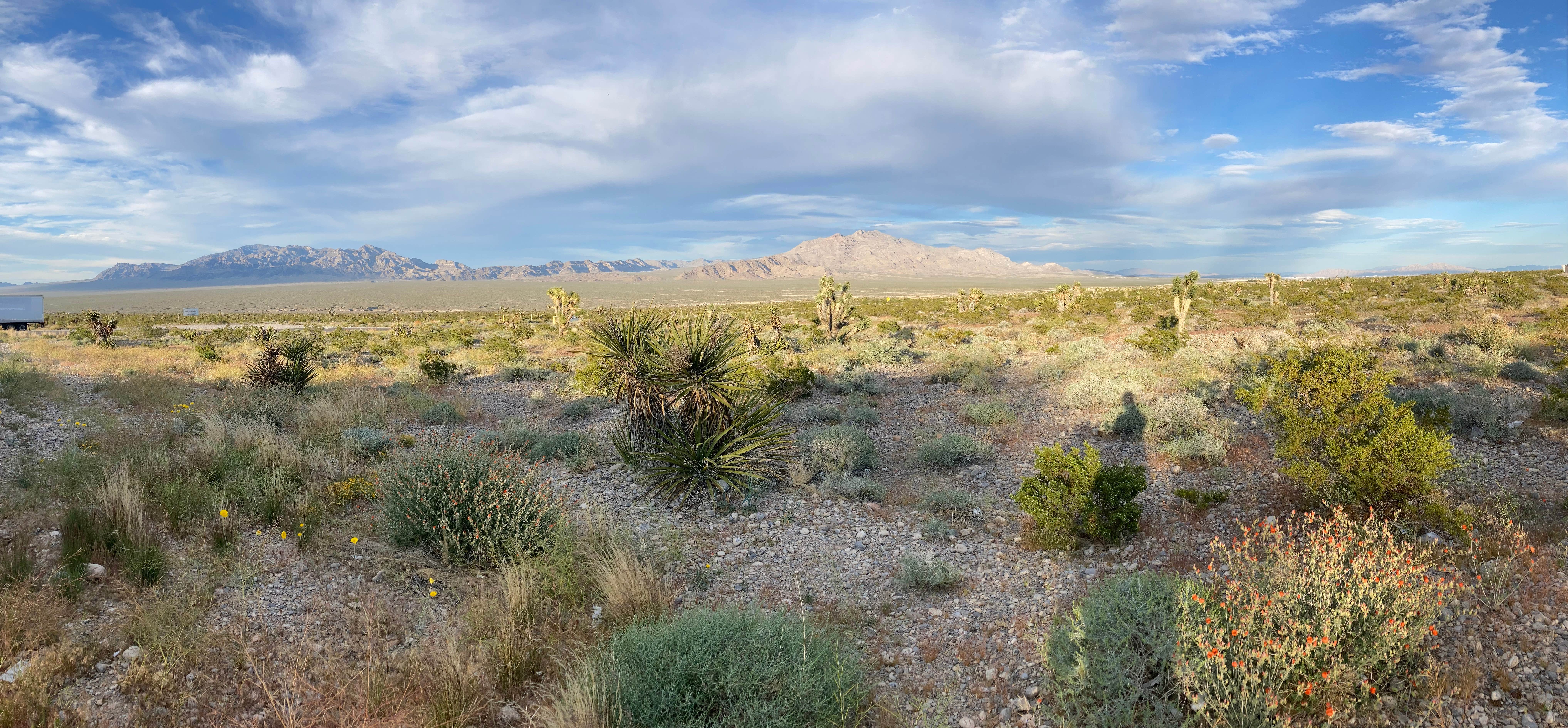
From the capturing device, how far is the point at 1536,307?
931 inches

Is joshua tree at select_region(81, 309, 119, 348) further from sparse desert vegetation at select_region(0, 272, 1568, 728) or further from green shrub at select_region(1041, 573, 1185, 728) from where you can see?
green shrub at select_region(1041, 573, 1185, 728)

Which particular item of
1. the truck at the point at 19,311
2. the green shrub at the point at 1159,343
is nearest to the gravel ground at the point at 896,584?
the green shrub at the point at 1159,343

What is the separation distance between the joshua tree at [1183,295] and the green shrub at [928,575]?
2066cm

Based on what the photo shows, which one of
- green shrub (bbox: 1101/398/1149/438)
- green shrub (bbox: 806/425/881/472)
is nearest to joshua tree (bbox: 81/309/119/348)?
green shrub (bbox: 806/425/881/472)

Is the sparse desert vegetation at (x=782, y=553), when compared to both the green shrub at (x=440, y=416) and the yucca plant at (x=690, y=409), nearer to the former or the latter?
the yucca plant at (x=690, y=409)

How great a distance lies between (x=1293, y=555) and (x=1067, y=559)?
6.99 ft

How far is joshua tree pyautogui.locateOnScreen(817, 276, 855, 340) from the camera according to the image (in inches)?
980

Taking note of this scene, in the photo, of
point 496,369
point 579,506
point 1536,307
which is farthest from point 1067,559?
point 1536,307

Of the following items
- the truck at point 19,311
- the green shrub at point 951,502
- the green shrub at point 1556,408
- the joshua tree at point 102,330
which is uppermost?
the truck at point 19,311

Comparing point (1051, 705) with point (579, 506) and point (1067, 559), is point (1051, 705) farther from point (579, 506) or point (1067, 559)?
point (579, 506)

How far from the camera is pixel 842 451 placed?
28.8 feet

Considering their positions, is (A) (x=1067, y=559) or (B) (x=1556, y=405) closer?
(A) (x=1067, y=559)

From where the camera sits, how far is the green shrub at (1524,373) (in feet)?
34.6

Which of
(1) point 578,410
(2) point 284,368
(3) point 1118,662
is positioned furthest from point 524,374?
(3) point 1118,662
